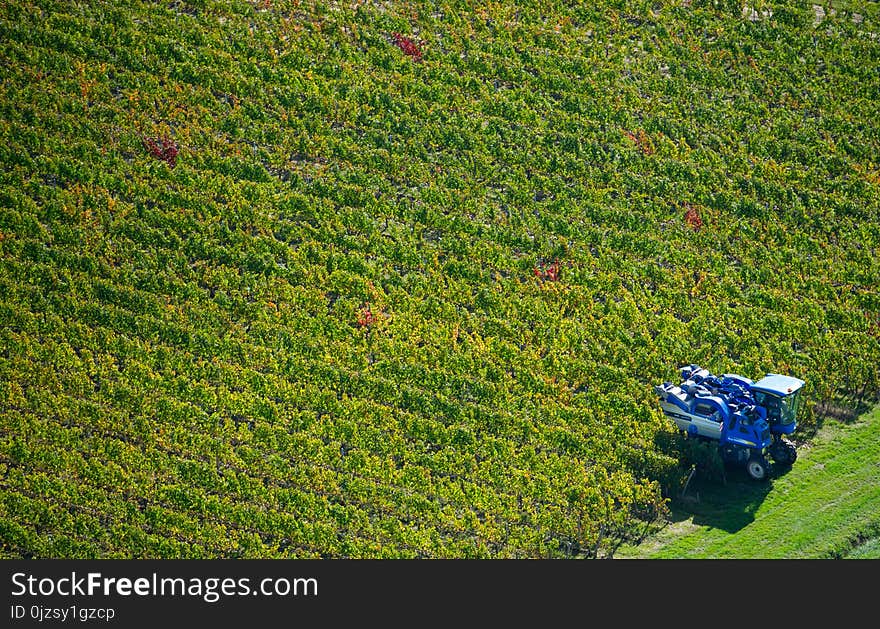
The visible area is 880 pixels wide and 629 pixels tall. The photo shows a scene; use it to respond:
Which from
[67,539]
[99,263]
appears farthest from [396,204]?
[67,539]

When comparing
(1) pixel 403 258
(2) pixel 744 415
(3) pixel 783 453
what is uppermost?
(1) pixel 403 258

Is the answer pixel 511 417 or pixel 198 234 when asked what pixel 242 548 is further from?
pixel 198 234

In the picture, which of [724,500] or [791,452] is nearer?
[724,500]

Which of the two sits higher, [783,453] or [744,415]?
[744,415]

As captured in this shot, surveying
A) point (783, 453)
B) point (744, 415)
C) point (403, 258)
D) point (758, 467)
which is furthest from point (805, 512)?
point (403, 258)

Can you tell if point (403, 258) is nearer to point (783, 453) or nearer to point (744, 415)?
point (744, 415)

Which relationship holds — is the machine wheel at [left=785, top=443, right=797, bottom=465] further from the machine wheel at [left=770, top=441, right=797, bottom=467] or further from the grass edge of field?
the grass edge of field

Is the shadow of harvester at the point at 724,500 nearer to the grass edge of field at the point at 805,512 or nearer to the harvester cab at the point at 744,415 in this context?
the grass edge of field at the point at 805,512
